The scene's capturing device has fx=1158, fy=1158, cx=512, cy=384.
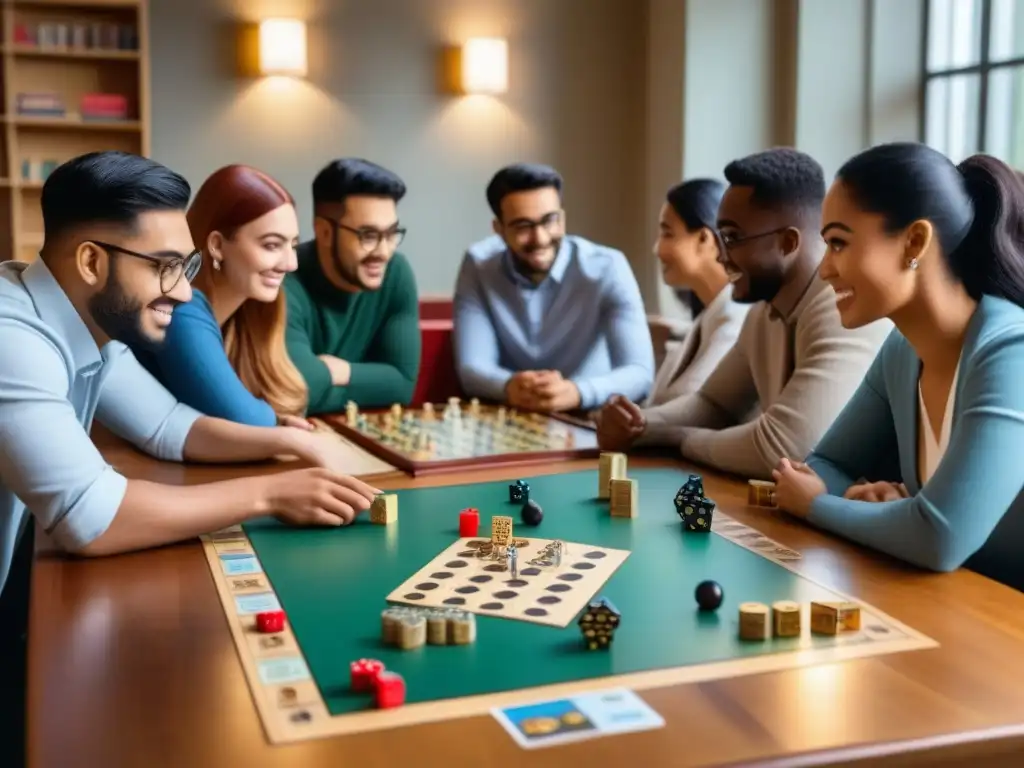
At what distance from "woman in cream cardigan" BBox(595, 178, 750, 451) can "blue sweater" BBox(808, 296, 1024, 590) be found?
40.2 inches

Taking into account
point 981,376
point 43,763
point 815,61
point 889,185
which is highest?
point 815,61

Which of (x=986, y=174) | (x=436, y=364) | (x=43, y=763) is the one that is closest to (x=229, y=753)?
(x=43, y=763)

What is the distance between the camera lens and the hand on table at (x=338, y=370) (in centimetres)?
329

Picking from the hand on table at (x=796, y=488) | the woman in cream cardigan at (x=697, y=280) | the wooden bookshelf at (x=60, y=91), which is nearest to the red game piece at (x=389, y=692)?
the hand on table at (x=796, y=488)

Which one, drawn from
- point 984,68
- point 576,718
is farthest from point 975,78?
point 576,718

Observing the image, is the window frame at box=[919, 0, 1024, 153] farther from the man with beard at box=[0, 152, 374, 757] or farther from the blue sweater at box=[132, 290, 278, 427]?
the man with beard at box=[0, 152, 374, 757]

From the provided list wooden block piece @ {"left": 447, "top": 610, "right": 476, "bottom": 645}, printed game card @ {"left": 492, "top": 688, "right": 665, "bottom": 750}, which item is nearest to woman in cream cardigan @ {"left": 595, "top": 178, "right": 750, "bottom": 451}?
wooden block piece @ {"left": 447, "top": 610, "right": 476, "bottom": 645}

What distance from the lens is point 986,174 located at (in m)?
1.79

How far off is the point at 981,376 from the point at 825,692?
0.67 m

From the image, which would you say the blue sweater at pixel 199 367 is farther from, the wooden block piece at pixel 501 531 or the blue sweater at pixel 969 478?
the blue sweater at pixel 969 478

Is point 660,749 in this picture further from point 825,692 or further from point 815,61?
point 815,61

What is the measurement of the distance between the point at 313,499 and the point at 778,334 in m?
1.08

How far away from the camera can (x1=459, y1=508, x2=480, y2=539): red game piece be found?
6.16ft

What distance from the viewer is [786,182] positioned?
2.37m
